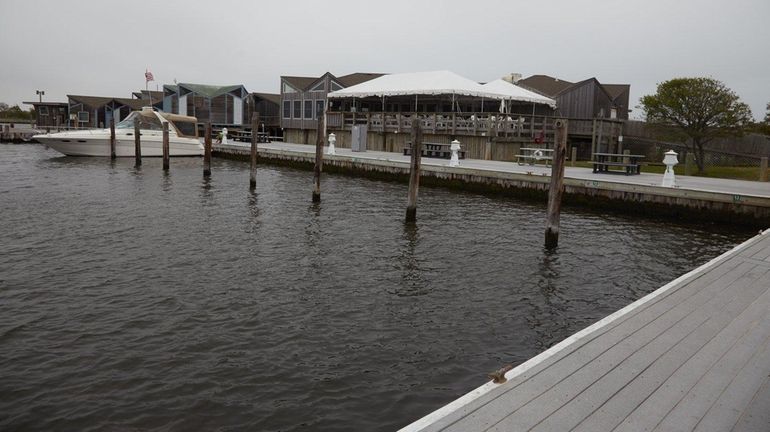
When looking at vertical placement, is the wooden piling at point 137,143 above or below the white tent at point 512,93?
below

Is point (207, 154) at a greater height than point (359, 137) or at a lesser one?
lesser

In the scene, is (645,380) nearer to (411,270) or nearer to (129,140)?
(411,270)

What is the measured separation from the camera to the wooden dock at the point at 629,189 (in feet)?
55.0

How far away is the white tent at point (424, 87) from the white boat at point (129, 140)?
A: 39.4 ft

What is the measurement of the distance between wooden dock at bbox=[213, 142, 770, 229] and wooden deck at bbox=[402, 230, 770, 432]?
10.7m

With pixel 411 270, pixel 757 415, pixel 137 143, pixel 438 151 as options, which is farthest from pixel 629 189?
pixel 137 143

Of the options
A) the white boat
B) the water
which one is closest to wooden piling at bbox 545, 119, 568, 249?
the water

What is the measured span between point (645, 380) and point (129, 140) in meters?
40.1

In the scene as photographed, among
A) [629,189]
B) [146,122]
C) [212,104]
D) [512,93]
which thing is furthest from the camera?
[212,104]

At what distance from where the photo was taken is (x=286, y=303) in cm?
978

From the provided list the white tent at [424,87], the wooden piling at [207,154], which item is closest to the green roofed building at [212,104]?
the white tent at [424,87]

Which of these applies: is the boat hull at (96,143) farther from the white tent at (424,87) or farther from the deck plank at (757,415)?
the deck plank at (757,415)

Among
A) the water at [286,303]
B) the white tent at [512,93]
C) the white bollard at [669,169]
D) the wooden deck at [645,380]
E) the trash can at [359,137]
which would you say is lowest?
the water at [286,303]

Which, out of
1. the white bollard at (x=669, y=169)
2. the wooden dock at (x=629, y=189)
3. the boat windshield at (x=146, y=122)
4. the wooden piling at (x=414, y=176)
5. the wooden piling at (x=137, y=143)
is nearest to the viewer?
the wooden dock at (x=629, y=189)
